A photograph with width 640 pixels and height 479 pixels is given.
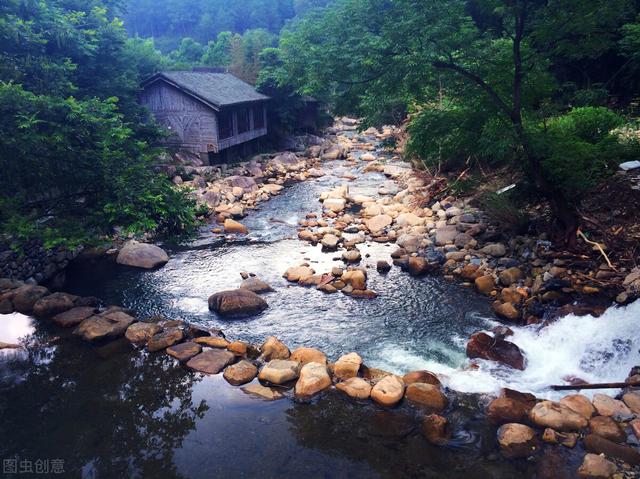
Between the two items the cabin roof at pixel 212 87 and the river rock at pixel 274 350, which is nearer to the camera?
the river rock at pixel 274 350

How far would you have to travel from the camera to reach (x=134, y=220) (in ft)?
28.9

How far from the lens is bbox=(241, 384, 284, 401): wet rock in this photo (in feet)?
22.6

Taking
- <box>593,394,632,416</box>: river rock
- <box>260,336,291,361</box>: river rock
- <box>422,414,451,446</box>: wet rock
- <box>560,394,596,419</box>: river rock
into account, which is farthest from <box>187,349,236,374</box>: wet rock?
<box>593,394,632,416</box>: river rock

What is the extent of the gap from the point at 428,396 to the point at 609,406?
2.36 meters

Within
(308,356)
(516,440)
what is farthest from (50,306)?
(516,440)

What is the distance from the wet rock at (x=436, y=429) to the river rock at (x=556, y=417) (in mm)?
1181

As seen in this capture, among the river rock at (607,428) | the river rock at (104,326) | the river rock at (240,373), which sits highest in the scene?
the river rock at (104,326)

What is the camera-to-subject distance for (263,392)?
6992mm

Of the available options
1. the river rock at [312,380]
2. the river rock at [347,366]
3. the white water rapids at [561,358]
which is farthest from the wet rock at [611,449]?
the river rock at [312,380]

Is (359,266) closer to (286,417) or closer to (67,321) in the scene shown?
(286,417)

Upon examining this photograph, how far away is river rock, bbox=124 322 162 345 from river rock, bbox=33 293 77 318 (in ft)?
5.81

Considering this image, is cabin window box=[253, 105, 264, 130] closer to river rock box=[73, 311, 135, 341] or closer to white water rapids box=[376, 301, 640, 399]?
river rock box=[73, 311, 135, 341]

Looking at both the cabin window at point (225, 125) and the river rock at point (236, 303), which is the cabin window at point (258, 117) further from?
the river rock at point (236, 303)

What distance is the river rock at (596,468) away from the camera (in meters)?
5.20
